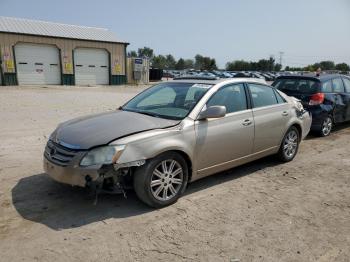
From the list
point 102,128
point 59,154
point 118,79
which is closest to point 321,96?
point 102,128

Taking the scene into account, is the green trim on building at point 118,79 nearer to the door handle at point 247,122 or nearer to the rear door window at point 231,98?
the rear door window at point 231,98

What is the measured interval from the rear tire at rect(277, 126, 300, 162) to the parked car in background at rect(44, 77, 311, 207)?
0.22 feet

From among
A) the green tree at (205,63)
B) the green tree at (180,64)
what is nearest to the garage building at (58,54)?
the green tree at (205,63)

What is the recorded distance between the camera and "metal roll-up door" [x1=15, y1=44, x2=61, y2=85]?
2764 cm

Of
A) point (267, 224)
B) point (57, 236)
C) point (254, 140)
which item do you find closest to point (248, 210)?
point (267, 224)

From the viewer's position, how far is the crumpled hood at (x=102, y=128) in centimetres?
396

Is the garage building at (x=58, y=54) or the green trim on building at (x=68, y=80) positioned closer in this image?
the garage building at (x=58, y=54)

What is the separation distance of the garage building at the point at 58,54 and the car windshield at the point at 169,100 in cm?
2529

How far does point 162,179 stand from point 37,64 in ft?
90.3

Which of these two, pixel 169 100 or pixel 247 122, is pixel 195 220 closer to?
pixel 247 122

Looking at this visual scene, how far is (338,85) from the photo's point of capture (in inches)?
363

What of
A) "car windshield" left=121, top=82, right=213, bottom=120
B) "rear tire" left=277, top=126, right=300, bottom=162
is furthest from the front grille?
"rear tire" left=277, top=126, right=300, bottom=162

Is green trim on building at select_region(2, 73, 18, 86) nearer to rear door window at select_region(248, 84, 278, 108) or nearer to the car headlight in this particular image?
rear door window at select_region(248, 84, 278, 108)

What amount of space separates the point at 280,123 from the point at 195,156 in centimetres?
212
